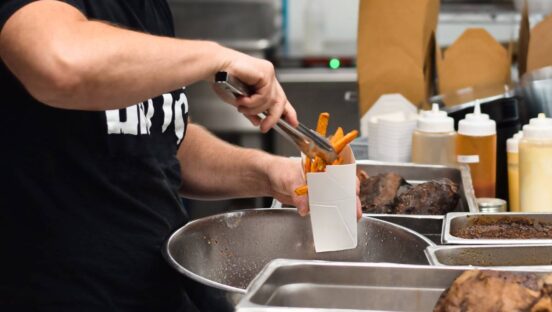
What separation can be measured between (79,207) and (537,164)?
1.09 metres

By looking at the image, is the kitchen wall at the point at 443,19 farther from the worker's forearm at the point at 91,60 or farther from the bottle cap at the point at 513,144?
the worker's forearm at the point at 91,60

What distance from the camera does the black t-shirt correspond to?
1.69 meters

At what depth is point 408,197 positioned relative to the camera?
7.31 ft

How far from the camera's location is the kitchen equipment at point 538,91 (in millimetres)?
2641

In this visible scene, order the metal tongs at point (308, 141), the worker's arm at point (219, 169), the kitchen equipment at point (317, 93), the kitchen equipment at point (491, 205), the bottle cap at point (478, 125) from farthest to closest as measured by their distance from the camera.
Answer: the kitchen equipment at point (317, 93), the bottle cap at point (478, 125), the kitchen equipment at point (491, 205), the worker's arm at point (219, 169), the metal tongs at point (308, 141)

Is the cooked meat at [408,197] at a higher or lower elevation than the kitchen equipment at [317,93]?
higher

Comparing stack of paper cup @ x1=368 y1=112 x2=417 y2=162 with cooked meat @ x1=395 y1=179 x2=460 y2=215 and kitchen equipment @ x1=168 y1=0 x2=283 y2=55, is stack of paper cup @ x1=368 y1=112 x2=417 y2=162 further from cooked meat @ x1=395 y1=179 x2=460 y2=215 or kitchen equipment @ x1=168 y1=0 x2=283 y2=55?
kitchen equipment @ x1=168 y1=0 x2=283 y2=55

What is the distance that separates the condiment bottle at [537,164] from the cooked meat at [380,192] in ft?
0.98

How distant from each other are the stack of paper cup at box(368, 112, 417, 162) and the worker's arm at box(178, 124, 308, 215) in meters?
0.65

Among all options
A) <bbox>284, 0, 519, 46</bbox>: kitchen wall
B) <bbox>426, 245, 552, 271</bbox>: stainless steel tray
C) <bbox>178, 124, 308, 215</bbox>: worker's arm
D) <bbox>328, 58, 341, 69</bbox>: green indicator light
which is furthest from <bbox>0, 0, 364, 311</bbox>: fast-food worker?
<bbox>284, 0, 519, 46</bbox>: kitchen wall

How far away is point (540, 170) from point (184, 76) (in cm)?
104

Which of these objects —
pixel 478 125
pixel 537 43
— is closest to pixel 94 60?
pixel 478 125

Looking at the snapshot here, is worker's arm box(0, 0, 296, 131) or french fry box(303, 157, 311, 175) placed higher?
worker's arm box(0, 0, 296, 131)

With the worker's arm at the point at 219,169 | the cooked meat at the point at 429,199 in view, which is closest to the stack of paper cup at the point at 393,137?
the cooked meat at the point at 429,199
